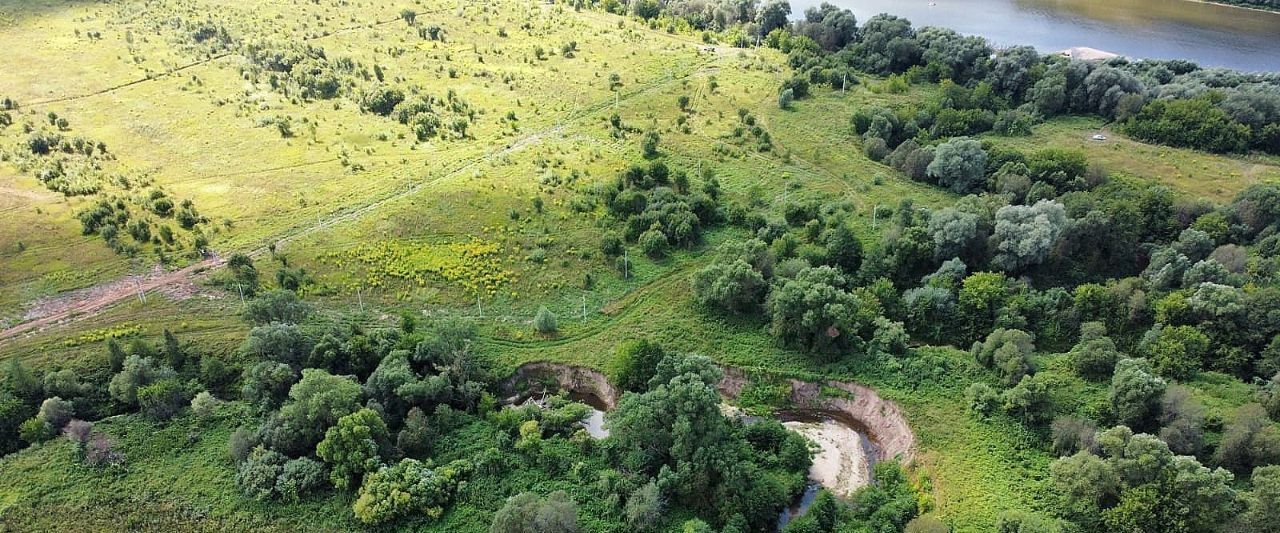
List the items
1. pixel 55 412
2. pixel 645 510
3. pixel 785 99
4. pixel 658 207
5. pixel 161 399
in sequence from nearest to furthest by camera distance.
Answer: pixel 645 510 < pixel 55 412 < pixel 161 399 < pixel 658 207 < pixel 785 99

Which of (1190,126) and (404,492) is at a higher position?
(1190,126)

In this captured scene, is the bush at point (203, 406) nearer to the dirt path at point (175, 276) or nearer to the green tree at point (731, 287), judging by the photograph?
the dirt path at point (175, 276)

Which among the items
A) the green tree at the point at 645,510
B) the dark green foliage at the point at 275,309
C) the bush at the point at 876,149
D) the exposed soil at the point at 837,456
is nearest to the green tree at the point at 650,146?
the bush at the point at 876,149

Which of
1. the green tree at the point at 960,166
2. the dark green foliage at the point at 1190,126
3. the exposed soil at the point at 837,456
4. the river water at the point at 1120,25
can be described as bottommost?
the exposed soil at the point at 837,456

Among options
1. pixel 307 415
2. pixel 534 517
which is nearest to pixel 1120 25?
pixel 534 517

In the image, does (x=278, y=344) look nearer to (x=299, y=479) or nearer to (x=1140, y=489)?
(x=299, y=479)

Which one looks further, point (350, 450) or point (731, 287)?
point (731, 287)

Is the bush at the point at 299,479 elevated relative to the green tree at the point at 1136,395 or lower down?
lower down
